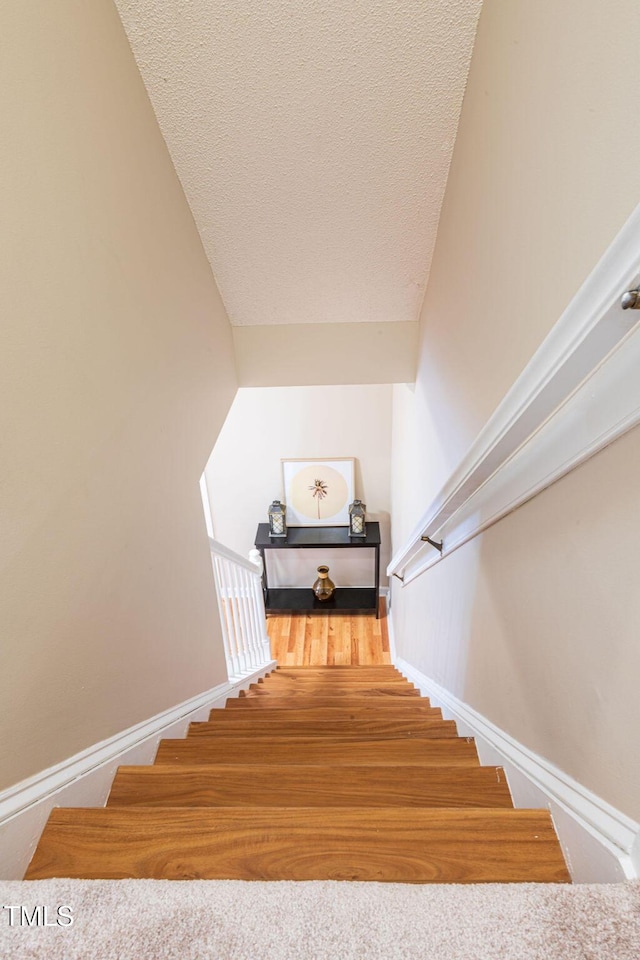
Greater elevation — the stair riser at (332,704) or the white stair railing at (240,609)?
the white stair railing at (240,609)

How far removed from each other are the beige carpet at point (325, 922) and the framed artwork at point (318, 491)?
387 centimetres

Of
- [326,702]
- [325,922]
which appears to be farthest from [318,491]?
[325,922]

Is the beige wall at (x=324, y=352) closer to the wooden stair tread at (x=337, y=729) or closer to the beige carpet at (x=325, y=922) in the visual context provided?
the wooden stair tread at (x=337, y=729)

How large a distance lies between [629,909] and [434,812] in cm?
34

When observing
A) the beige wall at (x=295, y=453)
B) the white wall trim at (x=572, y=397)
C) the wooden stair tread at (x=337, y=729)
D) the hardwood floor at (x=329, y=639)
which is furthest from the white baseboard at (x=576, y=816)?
the beige wall at (x=295, y=453)

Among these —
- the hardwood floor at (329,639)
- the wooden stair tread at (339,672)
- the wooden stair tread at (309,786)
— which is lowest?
the hardwood floor at (329,639)

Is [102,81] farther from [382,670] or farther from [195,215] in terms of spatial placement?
[382,670]

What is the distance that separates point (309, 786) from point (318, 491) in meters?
3.46

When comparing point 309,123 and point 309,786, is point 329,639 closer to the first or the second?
point 309,786

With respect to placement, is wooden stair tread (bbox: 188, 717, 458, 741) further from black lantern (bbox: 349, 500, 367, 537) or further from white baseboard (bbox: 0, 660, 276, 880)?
black lantern (bbox: 349, 500, 367, 537)

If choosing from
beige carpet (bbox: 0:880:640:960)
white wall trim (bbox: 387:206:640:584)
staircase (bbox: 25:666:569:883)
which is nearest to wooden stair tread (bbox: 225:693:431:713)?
staircase (bbox: 25:666:569:883)

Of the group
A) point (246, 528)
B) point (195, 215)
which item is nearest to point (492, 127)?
point (195, 215)

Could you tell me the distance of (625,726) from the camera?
68 cm

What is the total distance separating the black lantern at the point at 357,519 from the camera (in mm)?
A: 4414
